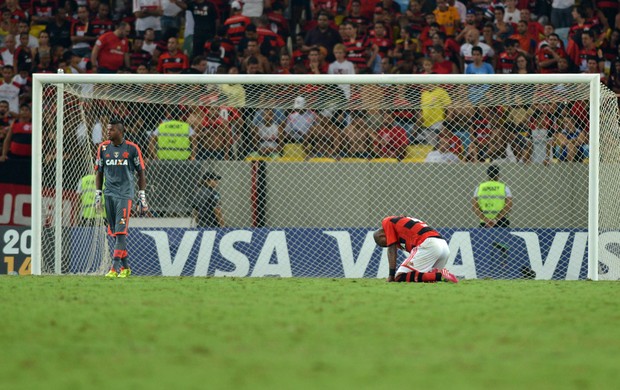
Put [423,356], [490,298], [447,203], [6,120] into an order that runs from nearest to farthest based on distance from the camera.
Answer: [423,356]
[490,298]
[447,203]
[6,120]

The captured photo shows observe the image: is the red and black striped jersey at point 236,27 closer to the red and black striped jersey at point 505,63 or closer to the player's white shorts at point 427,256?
the red and black striped jersey at point 505,63

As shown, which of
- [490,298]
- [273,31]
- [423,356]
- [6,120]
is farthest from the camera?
[273,31]

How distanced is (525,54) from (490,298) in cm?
993

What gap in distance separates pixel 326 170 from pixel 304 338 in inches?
376

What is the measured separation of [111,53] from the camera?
21000 millimetres

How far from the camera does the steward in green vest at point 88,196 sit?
16.3 metres

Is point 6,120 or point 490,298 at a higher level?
point 6,120

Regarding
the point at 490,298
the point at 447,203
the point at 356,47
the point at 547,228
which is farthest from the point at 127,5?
the point at 490,298

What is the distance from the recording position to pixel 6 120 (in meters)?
19.6


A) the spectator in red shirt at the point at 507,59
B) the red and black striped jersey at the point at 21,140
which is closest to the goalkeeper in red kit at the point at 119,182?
the red and black striped jersey at the point at 21,140

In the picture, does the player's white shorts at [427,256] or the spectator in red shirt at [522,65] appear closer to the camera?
the player's white shorts at [427,256]

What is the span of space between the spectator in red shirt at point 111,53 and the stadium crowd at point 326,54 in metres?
0.02

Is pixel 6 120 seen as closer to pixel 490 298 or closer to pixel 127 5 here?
pixel 127 5

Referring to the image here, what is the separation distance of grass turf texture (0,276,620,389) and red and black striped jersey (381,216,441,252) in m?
1.43
